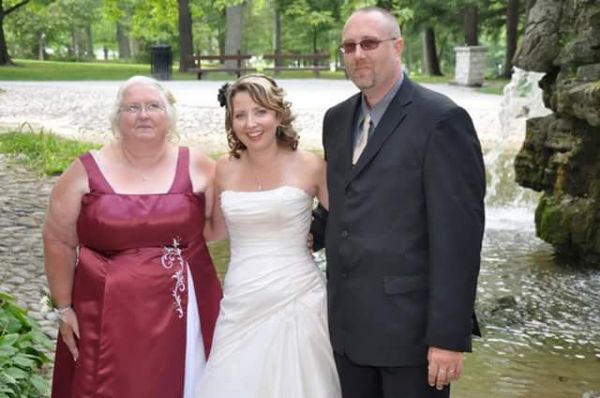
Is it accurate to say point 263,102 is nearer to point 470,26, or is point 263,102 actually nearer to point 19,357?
point 19,357

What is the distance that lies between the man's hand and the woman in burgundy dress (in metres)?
1.14

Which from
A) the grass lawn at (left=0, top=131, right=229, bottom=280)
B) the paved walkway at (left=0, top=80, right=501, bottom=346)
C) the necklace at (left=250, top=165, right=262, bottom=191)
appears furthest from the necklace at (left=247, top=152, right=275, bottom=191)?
the grass lawn at (left=0, top=131, right=229, bottom=280)

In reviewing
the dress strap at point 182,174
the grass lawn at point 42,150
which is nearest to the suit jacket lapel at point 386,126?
the dress strap at point 182,174

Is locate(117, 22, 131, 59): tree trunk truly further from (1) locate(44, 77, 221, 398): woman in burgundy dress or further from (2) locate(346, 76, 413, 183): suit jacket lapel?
(2) locate(346, 76, 413, 183): suit jacket lapel

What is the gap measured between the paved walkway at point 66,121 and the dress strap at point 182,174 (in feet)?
8.03

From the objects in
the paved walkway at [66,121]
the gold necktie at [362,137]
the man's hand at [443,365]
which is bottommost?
the paved walkway at [66,121]

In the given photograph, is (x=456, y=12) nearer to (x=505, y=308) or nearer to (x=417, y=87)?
(x=505, y=308)

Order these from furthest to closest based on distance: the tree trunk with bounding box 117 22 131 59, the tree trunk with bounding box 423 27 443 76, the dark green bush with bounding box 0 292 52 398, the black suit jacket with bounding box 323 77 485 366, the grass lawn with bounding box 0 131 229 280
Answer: the tree trunk with bounding box 117 22 131 59
the tree trunk with bounding box 423 27 443 76
the grass lawn with bounding box 0 131 229 280
the dark green bush with bounding box 0 292 52 398
the black suit jacket with bounding box 323 77 485 366

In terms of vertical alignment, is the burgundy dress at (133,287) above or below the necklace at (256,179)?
below

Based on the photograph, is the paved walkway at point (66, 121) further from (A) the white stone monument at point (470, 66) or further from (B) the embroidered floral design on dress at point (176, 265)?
(B) the embroidered floral design on dress at point (176, 265)

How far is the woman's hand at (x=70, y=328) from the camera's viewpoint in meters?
3.50

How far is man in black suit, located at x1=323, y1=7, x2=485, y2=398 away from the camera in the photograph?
273 centimetres

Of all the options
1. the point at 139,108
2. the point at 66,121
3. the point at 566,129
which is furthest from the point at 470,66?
the point at 139,108

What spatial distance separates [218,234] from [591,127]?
5.41 metres
